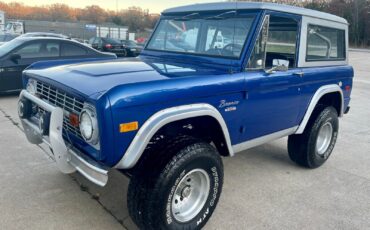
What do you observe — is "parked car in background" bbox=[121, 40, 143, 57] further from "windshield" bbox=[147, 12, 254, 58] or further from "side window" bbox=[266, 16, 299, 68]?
"side window" bbox=[266, 16, 299, 68]

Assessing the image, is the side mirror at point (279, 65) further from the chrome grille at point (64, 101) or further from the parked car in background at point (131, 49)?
the parked car in background at point (131, 49)

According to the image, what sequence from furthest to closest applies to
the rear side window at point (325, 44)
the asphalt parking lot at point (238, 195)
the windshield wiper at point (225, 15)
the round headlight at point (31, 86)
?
the rear side window at point (325, 44) → the windshield wiper at point (225, 15) → the round headlight at point (31, 86) → the asphalt parking lot at point (238, 195)

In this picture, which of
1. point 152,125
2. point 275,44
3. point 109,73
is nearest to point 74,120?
point 109,73

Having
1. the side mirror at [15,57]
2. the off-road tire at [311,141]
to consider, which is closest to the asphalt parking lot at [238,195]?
the off-road tire at [311,141]

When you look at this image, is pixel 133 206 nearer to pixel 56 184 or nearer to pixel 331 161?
pixel 56 184

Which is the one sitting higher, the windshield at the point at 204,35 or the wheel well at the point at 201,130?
the windshield at the point at 204,35

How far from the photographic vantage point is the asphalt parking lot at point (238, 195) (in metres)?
3.18

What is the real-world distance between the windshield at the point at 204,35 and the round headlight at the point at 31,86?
1.51m

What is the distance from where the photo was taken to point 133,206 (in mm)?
2709

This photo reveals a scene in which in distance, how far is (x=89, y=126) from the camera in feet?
8.01

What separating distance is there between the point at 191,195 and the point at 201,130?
0.61 metres

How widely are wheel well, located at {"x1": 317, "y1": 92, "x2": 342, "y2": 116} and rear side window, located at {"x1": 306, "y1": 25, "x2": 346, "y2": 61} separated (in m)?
0.50

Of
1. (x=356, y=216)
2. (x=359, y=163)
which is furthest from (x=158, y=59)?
(x=359, y=163)

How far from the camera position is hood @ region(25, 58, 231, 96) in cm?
258
